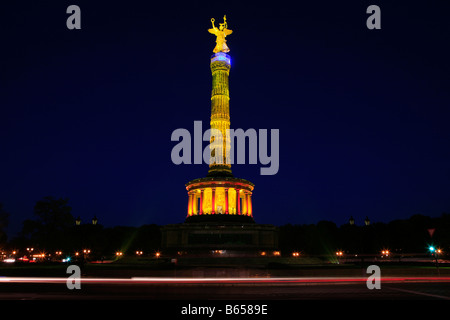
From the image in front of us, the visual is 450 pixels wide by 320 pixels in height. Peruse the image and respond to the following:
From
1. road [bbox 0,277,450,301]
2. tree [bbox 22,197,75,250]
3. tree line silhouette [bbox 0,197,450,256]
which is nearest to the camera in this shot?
road [bbox 0,277,450,301]

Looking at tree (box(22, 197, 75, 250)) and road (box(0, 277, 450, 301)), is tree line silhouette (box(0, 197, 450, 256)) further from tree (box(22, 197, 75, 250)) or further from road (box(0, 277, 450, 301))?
road (box(0, 277, 450, 301))

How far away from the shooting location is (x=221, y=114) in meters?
58.2

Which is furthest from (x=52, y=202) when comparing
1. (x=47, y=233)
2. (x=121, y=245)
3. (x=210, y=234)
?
(x=121, y=245)

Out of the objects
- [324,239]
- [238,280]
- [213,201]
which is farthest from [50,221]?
[324,239]

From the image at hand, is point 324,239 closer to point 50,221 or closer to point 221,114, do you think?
point 221,114

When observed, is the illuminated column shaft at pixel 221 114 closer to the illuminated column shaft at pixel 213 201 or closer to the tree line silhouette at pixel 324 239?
the illuminated column shaft at pixel 213 201

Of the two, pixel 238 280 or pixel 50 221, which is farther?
pixel 50 221

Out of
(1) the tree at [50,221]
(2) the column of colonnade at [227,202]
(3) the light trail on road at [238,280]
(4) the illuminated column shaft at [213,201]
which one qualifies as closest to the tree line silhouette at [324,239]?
(1) the tree at [50,221]

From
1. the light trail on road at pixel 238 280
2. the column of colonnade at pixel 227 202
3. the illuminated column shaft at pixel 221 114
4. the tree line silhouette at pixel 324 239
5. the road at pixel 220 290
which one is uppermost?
the illuminated column shaft at pixel 221 114

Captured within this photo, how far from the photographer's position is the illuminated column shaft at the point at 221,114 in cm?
5678

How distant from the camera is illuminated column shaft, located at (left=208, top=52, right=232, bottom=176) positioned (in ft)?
186

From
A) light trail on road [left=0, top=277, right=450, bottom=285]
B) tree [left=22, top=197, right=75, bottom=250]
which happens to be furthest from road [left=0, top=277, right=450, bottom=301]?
tree [left=22, top=197, right=75, bottom=250]

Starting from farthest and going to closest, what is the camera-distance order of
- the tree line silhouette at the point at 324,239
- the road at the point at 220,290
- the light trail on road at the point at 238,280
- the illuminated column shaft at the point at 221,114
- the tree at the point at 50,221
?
1. the tree line silhouette at the point at 324,239
2. the illuminated column shaft at the point at 221,114
3. the tree at the point at 50,221
4. the light trail on road at the point at 238,280
5. the road at the point at 220,290
